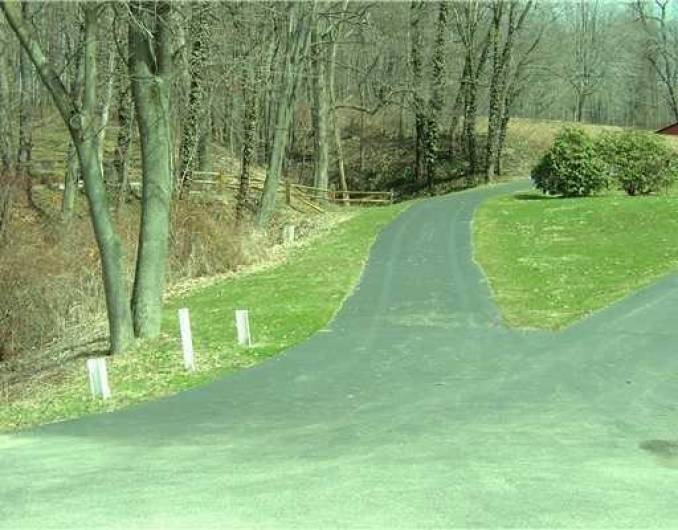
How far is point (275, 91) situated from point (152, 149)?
26.8 meters

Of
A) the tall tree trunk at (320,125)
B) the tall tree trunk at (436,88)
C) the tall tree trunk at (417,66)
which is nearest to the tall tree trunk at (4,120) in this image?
the tall tree trunk at (320,125)

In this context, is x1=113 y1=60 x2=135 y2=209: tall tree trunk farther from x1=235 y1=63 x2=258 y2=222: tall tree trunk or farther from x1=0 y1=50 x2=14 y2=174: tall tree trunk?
x1=235 y1=63 x2=258 y2=222: tall tree trunk

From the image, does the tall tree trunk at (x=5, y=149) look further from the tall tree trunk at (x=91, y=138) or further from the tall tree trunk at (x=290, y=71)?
the tall tree trunk at (x=290, y=71)

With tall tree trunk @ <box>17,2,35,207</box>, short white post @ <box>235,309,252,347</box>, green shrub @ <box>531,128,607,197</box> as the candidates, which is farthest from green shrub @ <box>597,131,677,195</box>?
short white post @ <box>235,309,252,347</box>

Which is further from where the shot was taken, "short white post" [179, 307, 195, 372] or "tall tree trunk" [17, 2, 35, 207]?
"tall tree trunk" [17, 2, 35, 207]

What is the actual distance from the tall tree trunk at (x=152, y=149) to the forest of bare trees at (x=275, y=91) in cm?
3

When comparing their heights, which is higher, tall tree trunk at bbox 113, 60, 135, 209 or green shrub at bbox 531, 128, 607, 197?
tall tree trunk at bbox 113, 60, 135, 209

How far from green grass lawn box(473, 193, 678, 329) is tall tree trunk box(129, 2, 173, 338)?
586cm

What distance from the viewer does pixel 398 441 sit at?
26.0ft

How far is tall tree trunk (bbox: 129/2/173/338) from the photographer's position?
44.9 ft

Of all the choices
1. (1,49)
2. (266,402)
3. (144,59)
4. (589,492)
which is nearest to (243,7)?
(1,49)

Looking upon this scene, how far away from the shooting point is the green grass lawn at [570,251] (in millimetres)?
15641

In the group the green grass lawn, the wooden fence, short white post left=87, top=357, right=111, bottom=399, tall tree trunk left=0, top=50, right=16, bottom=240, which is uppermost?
tall tree trunk left=0, top=50, right=16, bottom=240

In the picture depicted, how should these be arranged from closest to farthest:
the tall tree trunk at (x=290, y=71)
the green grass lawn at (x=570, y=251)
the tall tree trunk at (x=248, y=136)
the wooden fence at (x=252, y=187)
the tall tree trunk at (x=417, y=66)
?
1. the green grass lawn at (x=570, y=251)
2. the tall tree trunk at (x=248, y=136)
3. the tall tree trunk at (x=290, y=71)
4. the wooden fence at (x=252, y=187)
5. the tall tree trunk at (x=417, y=66)
